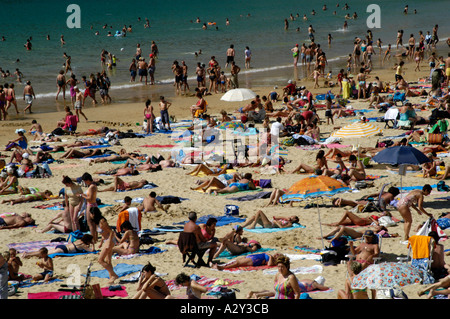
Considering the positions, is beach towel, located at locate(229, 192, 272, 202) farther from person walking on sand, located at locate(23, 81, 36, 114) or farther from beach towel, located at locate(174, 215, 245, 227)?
person walking on sand, located at locate(23, 81, 36, 114)

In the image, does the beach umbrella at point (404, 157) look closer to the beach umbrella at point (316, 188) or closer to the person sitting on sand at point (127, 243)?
the beach umbrella at point (316, 188)

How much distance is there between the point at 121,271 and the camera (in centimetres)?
864

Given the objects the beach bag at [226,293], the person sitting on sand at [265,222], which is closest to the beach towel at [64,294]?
the beach bag at [226,293]

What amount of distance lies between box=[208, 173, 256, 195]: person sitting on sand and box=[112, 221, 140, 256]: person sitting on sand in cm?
358

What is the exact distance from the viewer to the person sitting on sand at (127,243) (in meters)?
9.37

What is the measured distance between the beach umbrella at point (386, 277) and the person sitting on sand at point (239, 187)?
5.85 m

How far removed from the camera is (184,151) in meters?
15.7

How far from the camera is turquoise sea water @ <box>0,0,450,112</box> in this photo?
3145 centimetres

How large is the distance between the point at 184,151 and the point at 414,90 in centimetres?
1032

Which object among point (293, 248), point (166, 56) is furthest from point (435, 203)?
point (166, 56)

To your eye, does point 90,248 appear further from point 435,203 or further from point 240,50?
point 240,50

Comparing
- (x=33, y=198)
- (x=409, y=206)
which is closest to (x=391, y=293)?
(x=409, y=206)

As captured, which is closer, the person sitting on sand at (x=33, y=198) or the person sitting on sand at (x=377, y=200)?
the person sitting on sand at (x=377, y=200)

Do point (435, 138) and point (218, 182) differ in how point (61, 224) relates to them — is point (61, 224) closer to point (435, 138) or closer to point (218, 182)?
point (218, 182)
